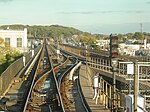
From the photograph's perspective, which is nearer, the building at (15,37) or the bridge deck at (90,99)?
the bridge deck at (90,99)

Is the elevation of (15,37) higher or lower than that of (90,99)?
higher

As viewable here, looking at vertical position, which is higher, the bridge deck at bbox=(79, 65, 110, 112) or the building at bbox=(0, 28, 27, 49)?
the building at bbox=(0, 28, 27, 49)

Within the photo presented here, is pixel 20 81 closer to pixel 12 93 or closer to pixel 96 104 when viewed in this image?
pixel 12 93

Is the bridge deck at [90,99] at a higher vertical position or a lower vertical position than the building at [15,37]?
lower

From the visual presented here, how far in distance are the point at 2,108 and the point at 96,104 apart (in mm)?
3616

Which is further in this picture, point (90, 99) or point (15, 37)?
point (15, 37)

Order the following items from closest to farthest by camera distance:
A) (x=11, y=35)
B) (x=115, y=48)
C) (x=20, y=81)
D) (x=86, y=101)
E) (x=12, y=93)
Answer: (x=115, y=48) → (x=86, y=101) → (x=12, y=93) → (x=20, y=81) → (x=11, y=35)

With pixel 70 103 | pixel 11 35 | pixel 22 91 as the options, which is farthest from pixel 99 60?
pixel 11 35

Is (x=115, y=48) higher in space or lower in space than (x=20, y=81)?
higher

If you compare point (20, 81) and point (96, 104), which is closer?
point (96, 104)

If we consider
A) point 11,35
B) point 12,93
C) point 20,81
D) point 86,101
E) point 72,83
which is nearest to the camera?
point 86,101

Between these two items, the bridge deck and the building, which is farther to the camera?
the building

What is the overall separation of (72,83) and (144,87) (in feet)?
21.4

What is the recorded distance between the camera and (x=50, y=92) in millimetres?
21188
